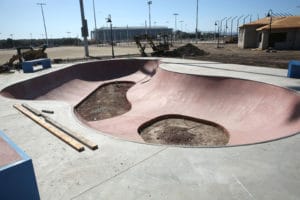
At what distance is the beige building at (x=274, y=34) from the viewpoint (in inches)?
1110

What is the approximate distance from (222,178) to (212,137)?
14.0 feet

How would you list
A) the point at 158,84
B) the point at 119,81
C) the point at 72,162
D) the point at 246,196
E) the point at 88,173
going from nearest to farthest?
the point at 246,196
the point at 88,173
the point at 72,162
the point at 158,84
the point at 119,81

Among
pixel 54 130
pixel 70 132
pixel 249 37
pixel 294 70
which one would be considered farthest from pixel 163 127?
pixel 249 37

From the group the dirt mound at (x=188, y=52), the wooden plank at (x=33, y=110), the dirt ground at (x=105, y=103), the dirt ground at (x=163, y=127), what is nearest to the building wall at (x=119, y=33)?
the dirt mound at (x=188, y=52)

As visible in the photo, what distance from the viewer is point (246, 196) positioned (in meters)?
3.07

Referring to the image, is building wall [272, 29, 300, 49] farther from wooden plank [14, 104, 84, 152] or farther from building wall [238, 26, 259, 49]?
wooden plank [14, 104, 84, 152]

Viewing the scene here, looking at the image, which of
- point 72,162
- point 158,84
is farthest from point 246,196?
point 158,84

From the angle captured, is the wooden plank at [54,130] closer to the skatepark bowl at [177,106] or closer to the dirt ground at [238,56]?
the skatepark bowl at [177,106]

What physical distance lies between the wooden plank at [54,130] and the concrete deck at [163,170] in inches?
4.7

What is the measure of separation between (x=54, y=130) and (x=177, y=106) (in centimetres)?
622

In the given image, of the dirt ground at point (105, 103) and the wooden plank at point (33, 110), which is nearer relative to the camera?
the wooden plank at point (33, 110)

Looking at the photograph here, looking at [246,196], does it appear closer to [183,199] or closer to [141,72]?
[183,199]

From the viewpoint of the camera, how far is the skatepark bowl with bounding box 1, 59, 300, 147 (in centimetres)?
720

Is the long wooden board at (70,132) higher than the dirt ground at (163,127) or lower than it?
higher
